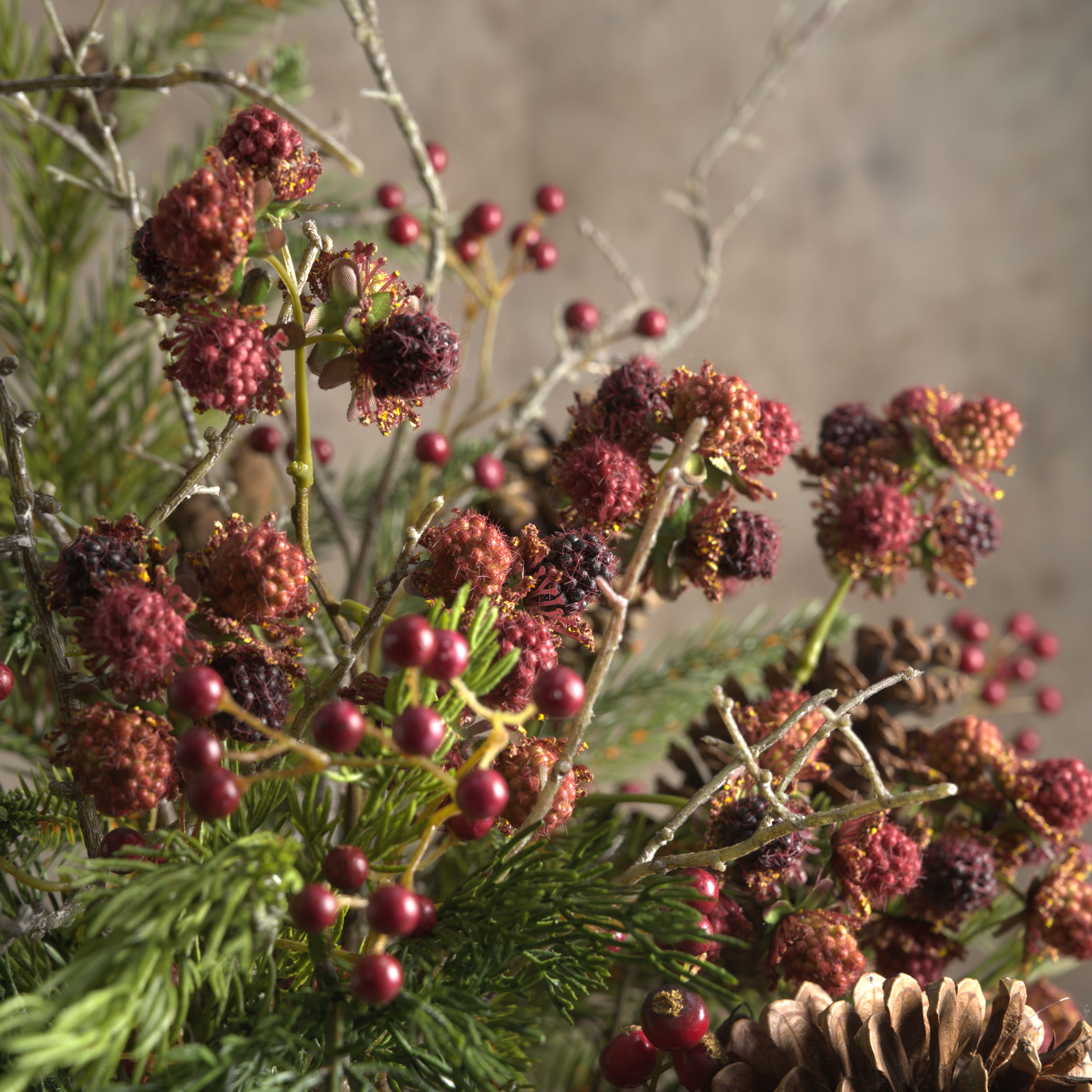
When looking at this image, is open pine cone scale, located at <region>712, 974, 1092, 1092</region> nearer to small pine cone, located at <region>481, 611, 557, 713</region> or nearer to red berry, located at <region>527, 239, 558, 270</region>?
small pine cone, located at <region>481, 611, 557, 713</region>

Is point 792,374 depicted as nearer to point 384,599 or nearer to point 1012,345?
point 1012,345

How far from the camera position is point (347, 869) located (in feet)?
0.78

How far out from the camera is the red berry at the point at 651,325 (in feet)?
1.89

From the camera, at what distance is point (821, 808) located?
0.37 m

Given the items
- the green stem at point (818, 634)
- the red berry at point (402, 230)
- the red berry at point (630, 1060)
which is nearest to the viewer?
the red berry at point (630, 1060)

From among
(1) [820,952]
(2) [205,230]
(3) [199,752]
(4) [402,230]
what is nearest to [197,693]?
(3) [199,752]

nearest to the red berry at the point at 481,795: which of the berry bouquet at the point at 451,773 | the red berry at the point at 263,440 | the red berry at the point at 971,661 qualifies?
the berry bouquet at the point at 451,773

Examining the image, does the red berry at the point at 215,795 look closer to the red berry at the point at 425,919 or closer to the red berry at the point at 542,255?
the red berry at the point at 425,919

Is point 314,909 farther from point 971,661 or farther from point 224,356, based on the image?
point 971,661

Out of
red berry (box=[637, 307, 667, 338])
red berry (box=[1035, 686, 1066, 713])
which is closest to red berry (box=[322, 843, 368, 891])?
red berry (box=[637, 307, 667, 338])

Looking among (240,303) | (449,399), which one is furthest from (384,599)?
(449,399)

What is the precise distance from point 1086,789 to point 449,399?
0.38 metres

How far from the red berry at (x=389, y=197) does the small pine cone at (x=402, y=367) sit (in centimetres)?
35

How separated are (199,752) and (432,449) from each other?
0.94 feet
